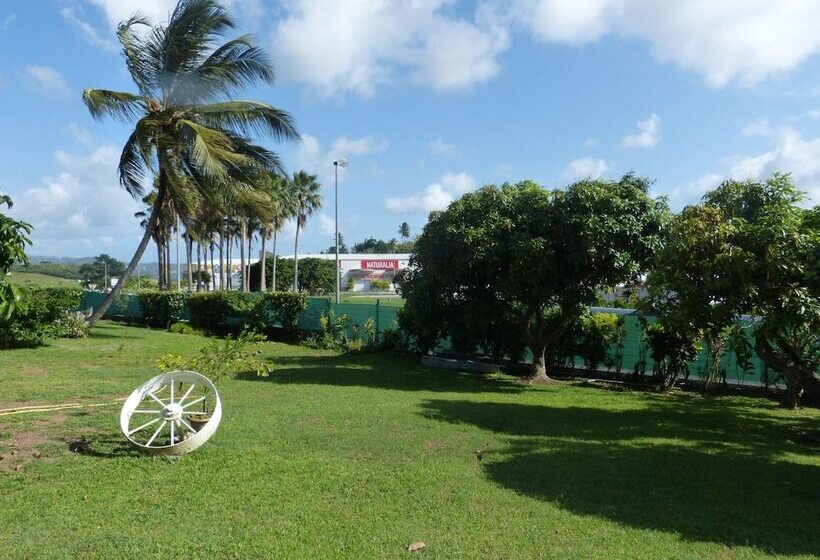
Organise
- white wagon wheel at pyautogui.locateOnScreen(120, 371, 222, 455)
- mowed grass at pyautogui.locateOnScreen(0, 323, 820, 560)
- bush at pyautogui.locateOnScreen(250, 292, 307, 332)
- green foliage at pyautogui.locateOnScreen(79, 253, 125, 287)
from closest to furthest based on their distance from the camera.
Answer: mowed grass at pyautogui.locateOnScreen(0, 323, 820, 560), white wagon wheel at pyautogui.locateOnScreen(120, 371, 222, 455), bush at pyautogui.locateOnScreen(250, 292, 307, 332), green foliage at pyautogui.locateOnScreen(79, 253, 125, 287)

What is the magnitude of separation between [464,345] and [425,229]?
13.9 feet

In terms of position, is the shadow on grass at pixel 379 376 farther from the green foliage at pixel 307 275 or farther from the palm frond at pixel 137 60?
the green foliage at pixel 307 275

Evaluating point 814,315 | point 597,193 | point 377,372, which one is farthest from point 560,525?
point 377,372

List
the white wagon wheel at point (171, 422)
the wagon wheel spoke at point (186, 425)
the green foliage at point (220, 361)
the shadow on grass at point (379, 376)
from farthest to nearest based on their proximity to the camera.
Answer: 1. the shadow on grass at point (379, 376)
2. the green foliage at point (220, 361)
3. the wagon wheel spoke at point (186, 425)
4. the white wagon wheel at point (171, 422)

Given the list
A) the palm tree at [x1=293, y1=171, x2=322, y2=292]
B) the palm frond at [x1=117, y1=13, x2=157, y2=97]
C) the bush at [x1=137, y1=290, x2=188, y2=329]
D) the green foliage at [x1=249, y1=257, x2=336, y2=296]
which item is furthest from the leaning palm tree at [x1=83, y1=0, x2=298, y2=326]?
the green foliage at [x1=249, y1=257, x2=336, y2=296]

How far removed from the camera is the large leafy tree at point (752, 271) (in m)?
7.01

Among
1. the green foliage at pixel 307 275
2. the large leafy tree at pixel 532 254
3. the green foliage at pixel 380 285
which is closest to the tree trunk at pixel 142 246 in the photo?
the large leafy tree at pixel 532 254

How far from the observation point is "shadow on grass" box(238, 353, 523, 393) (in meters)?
12.6

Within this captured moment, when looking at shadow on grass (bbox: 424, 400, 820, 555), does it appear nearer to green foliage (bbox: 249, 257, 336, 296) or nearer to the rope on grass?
the rope on grass

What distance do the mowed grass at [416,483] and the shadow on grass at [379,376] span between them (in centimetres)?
200

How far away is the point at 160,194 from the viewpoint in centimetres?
1978

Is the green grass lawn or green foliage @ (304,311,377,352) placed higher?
the green grass lawn

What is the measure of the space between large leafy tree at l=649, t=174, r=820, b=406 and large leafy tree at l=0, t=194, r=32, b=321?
7.18 m

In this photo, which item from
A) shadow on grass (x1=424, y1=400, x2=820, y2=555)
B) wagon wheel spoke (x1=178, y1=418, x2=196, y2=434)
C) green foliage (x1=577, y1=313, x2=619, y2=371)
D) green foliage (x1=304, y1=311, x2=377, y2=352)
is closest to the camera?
shadow on grass (x1=424, y1=400, x2=820, y2=555)
